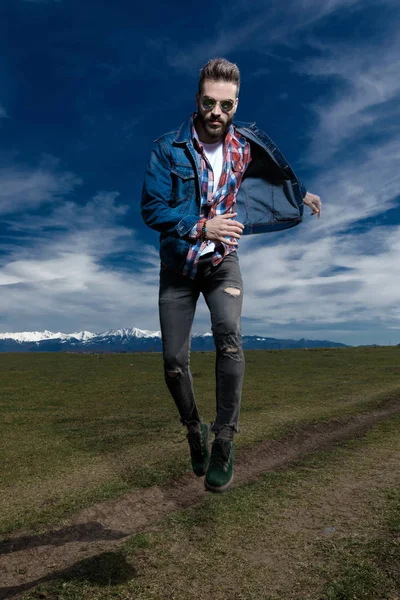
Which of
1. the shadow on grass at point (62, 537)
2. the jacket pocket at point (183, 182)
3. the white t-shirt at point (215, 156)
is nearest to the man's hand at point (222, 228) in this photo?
the jacket pocket at point (183, 182)

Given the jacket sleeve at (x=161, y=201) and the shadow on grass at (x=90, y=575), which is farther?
the shadow on grass at (x=90, y=575)

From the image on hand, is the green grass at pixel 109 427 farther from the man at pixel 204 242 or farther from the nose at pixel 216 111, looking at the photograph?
the nose at pixel 216 111

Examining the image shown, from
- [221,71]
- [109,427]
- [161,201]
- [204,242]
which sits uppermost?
[221,71]

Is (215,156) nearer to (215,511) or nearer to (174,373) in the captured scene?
(174,373)

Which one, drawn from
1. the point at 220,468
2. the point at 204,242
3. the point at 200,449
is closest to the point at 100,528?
the point at 200,449

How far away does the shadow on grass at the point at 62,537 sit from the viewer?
6316 millimetres

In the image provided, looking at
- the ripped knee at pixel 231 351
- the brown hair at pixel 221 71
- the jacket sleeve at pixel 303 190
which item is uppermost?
the brown hair at pixel 221 71

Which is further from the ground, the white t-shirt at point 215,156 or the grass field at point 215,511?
the white t-shirt at point 215,156

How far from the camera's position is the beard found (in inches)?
196

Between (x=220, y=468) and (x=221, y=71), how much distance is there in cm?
400

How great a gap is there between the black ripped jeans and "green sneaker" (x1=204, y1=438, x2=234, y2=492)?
0.63 feet

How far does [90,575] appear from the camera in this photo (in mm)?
5363

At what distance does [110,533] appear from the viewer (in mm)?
6652

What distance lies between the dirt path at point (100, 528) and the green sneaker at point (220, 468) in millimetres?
2067
